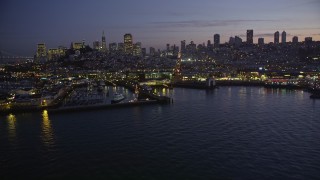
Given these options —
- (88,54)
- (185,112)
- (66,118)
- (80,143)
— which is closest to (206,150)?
(80,143)

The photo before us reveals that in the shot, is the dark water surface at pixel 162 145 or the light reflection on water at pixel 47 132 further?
the light reflection on water at pixel 47 132

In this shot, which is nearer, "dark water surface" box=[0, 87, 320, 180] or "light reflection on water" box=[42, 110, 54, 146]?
"dark water surface" box=[0, 87, 320, 180]

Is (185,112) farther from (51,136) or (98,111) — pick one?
(51,136)

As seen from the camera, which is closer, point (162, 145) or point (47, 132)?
point (162, 145)

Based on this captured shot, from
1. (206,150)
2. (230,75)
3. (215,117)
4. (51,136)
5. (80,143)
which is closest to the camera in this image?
(206,150)

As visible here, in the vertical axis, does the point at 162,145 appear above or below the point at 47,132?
below
